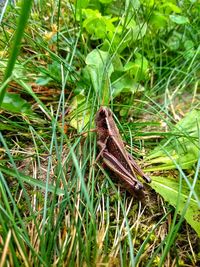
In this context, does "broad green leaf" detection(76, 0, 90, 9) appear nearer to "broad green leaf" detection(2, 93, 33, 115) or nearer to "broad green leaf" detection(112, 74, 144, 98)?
"broad green leaf" detection(112, 74, 144, 98)

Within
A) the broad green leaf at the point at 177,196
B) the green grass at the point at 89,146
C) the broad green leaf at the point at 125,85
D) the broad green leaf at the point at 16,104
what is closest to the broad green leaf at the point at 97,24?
the green grass at the point at 89,146

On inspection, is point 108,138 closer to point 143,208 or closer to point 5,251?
point 143,208

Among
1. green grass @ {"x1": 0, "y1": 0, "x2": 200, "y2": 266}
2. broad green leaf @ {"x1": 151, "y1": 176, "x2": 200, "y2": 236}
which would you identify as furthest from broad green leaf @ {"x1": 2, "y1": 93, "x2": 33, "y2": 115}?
broad green leaf @ {"x1": 151, "y1": 176, "x2": 200, "y2": 236}

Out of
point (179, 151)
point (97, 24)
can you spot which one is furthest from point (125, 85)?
point (179, 151)

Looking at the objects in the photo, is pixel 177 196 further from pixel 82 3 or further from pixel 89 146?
pixel 82 3

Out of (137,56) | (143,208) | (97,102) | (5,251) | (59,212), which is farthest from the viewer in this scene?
(137,56)

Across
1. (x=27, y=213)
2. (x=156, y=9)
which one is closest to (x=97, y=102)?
(x=27, y=213)
